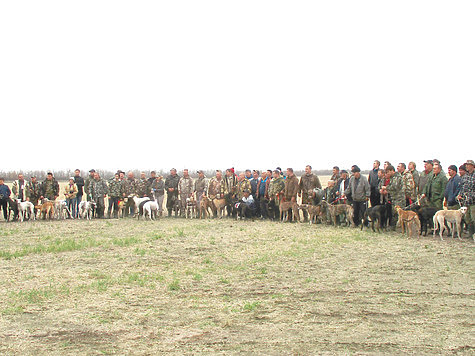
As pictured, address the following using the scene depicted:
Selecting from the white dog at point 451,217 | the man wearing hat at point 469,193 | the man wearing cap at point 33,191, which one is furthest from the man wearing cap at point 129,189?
the man wearing hat at point 469,193

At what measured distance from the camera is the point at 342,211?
16.2m

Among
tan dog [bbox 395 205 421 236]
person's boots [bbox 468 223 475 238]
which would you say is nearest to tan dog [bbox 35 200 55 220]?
tan dog [bbox 395 205 421 236]

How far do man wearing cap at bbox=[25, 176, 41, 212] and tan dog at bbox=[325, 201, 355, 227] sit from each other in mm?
12484

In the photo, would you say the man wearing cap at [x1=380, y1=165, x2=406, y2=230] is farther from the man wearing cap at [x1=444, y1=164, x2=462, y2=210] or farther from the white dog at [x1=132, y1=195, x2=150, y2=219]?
the white dog at [x1=132, y1=195, x2=150, y2=219]

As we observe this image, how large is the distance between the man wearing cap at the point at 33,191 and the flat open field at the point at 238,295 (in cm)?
685

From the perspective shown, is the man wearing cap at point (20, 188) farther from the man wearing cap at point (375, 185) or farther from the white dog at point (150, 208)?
the man wearing cap at point (375, 185)

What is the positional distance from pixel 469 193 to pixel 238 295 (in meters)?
8.00

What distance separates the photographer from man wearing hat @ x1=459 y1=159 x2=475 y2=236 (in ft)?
42.2

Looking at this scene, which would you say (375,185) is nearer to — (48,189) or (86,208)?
(86,208)

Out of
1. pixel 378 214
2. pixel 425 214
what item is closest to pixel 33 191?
pixel 378 214

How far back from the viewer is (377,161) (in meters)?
16.2

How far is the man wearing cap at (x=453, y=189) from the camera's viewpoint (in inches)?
537

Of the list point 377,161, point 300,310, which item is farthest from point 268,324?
point 377,161

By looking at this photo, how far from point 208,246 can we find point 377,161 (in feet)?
22.0
